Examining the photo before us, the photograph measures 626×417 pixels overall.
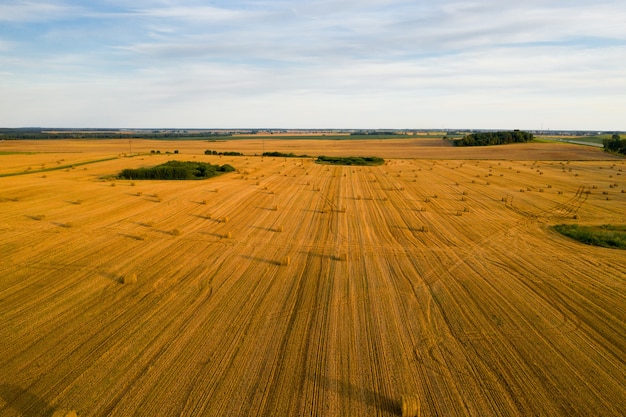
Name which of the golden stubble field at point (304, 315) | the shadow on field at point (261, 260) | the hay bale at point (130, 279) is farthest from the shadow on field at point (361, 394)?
the hay bale at point (130, 279)

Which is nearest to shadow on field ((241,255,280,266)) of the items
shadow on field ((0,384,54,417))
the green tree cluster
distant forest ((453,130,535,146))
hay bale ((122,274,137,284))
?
hay bale ((122,274,137,284))

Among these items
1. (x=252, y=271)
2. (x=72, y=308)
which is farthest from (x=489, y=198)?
(x=72, y=308)

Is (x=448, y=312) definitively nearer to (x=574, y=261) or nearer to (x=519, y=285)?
(x=519, y=285)

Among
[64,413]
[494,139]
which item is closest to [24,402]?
[64,413]

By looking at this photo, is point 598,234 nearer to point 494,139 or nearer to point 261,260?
point 261,260

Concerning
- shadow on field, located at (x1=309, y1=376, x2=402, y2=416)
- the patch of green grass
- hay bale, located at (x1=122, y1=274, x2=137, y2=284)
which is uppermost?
the patch of green grass

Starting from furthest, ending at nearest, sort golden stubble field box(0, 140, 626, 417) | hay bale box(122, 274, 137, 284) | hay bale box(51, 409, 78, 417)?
hay bale box(122, 274, 137, 284), golden stubble field box(0, 140, 626, 417), hay bale box(51, 409, 78, 417)

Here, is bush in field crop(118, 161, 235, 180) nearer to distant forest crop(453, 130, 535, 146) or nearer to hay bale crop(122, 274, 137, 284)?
hay bale crop(122, 274, 137, 284)
